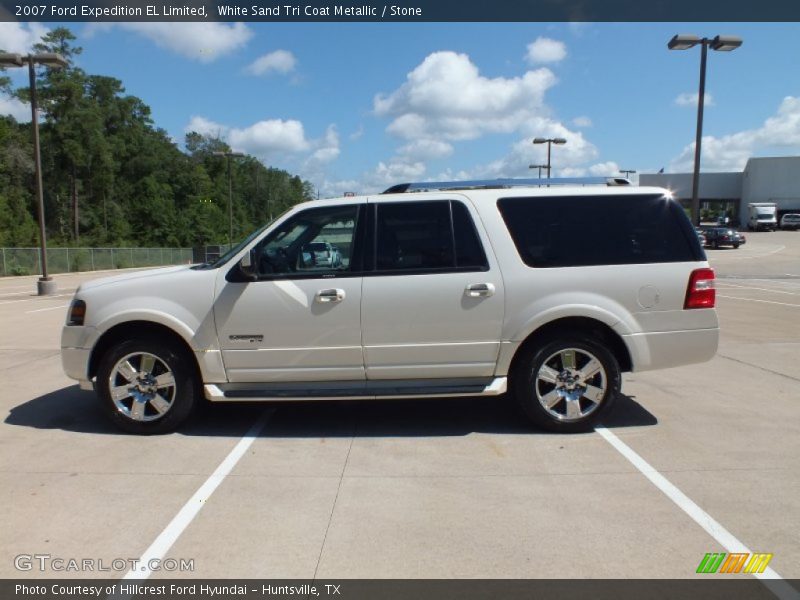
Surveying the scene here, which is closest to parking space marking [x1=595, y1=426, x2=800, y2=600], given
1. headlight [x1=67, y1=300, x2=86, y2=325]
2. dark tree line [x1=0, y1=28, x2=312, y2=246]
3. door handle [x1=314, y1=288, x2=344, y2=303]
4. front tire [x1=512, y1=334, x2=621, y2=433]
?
front tire [x1=512, y1=334, x2=621, y2=433]

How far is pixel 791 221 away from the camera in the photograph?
62.0 metres

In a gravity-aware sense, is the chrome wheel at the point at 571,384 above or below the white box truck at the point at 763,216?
below

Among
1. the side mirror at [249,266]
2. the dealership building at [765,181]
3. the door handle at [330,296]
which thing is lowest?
the door handle at [330,296]

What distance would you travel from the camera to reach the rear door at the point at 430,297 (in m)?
5.04

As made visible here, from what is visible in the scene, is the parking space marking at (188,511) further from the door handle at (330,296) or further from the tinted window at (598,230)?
the tinted window at (598,230)

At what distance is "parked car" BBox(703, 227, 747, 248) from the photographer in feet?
146

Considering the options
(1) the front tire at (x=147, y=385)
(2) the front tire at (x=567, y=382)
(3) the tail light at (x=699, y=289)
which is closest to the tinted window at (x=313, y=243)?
(1) the front tire at (x=147, y=385)

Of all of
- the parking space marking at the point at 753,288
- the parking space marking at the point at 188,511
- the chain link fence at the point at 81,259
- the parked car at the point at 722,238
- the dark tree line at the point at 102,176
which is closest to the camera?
the parking space marking at the point at 188,511

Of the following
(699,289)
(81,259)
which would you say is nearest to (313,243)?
(699,289)

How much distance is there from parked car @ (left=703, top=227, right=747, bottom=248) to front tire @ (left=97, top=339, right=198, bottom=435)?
46.9m

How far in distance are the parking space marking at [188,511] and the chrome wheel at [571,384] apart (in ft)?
8.12

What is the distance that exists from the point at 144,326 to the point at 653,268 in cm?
431

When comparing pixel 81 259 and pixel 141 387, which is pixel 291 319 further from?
pixel 81 259
